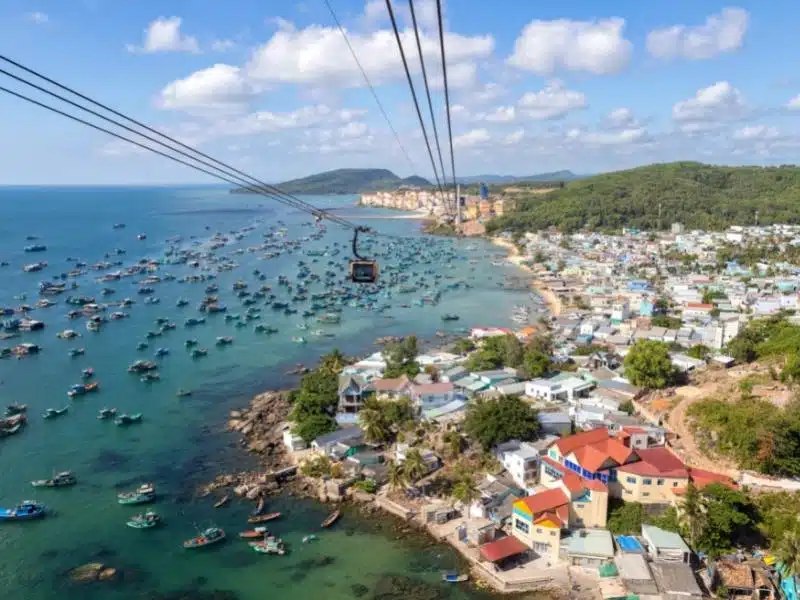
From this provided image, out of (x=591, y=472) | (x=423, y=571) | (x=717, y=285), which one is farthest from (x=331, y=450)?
(x=717, y=285)

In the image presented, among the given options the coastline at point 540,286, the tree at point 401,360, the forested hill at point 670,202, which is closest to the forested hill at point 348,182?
the forested hill at point 670,202

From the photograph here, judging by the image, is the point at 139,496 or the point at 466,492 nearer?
the point at 466,492

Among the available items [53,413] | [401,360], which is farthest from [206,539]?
[401,360]

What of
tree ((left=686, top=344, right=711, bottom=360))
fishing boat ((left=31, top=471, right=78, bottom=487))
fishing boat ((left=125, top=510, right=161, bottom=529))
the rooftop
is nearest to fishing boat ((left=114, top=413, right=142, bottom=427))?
fishing boat ((left=31, top=471, right=78, bottom=487))

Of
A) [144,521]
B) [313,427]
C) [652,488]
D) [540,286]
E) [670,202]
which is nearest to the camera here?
[652,488]

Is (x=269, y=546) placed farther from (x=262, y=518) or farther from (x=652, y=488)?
(x=652, y=488)

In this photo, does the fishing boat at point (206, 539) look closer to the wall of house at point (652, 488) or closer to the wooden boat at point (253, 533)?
the wooden boat at point (253, 533)

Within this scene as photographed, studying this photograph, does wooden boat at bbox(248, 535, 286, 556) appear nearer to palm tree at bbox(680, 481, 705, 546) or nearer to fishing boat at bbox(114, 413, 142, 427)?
palm tree at bbox(680, 481, 705, 546)
